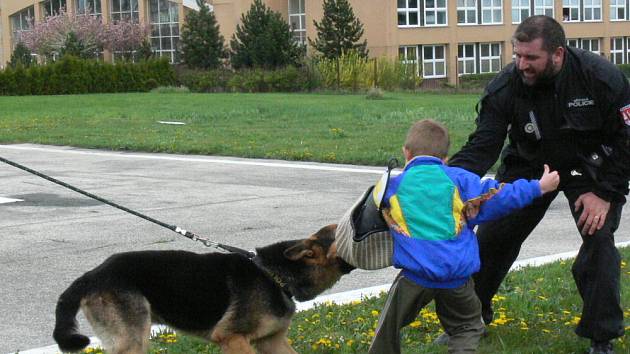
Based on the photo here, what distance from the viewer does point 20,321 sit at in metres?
6.90

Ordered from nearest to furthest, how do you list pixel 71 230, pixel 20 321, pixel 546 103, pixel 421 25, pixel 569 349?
pixel 546 103, pixel 569 349, pixel 20 321, pixel 71 230, pixel 421 25

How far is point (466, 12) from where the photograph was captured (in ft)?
210

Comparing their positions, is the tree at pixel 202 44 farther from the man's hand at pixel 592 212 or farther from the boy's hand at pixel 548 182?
the boy's hand at pixel 548 182

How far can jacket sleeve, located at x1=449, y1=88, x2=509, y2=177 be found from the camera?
18.4ft

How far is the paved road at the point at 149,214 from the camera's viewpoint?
8.04m

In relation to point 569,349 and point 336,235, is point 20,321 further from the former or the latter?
point 569,349

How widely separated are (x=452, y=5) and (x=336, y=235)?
59.9 m

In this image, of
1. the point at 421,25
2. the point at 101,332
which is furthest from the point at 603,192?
the point at 421,25

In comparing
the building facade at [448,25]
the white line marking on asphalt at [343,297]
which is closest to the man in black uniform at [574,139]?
the white line marking on asphalt at [343,297]

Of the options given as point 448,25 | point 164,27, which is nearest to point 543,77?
point 448,25

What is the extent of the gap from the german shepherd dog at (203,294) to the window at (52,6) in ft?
238

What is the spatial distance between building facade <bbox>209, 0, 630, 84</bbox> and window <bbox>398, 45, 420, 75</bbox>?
88 millimetres

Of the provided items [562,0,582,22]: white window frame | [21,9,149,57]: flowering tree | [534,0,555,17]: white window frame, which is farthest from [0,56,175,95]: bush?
[562,0,582,22]: white window frame

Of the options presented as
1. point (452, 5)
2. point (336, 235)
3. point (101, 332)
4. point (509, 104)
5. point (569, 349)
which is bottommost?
point (569, 349)
